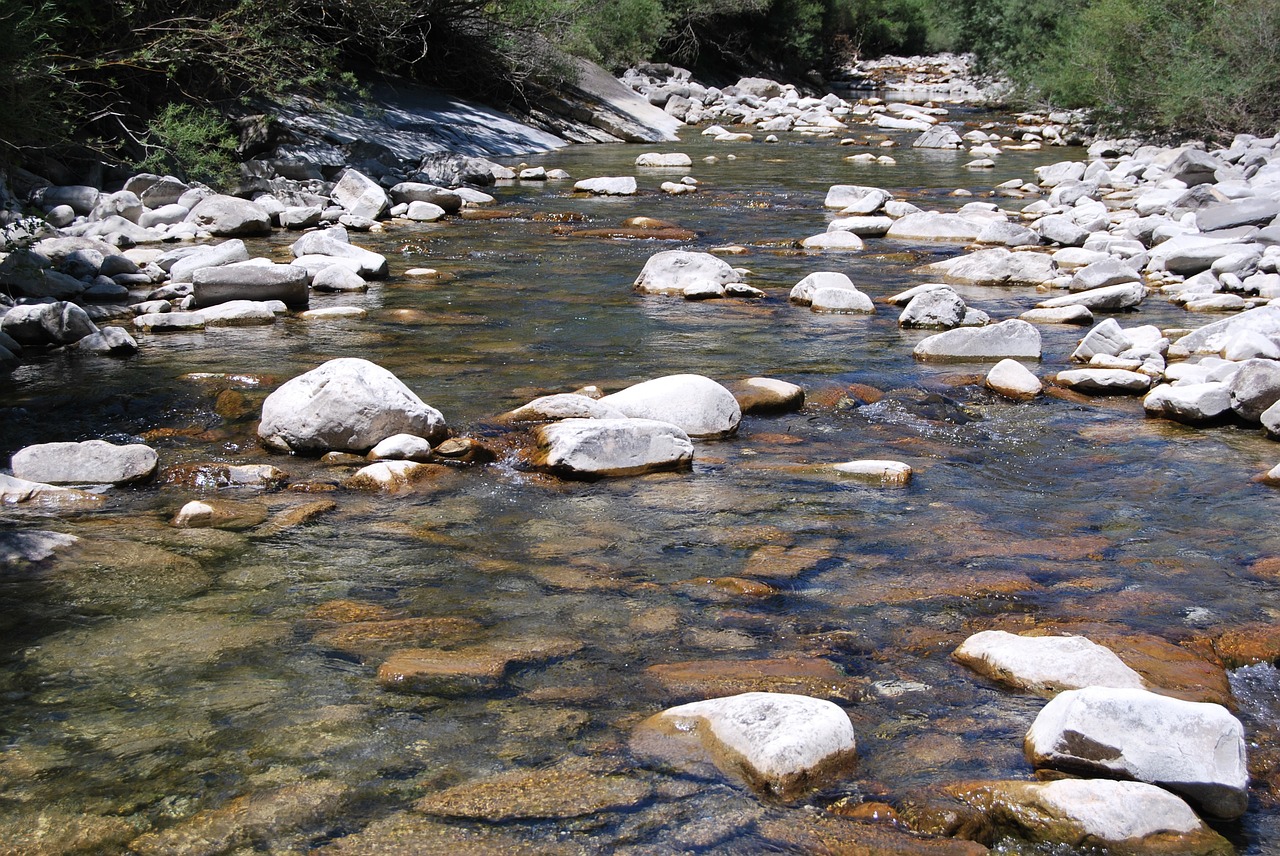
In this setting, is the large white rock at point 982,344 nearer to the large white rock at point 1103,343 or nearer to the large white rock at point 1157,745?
the large white rock at point 1103,343

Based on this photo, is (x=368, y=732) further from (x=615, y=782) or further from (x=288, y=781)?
(x=615, y=782)

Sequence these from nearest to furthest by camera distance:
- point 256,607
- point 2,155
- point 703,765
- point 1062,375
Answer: point 703,765 < point 256,607 < point 1062,375 < point 2,155

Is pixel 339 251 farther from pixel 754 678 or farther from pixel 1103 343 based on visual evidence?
pixel 754 678

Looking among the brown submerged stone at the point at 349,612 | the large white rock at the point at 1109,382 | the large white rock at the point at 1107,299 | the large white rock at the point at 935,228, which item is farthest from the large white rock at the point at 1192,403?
the large white rock at the point at 935,228

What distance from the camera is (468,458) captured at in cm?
539

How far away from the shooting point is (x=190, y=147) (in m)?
11.9

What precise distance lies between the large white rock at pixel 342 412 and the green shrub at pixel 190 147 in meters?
6.84

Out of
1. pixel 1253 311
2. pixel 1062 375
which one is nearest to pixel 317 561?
pixel 1062 375

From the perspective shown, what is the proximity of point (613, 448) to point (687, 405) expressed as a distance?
0.71 meters

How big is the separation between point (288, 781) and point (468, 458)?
2.75m

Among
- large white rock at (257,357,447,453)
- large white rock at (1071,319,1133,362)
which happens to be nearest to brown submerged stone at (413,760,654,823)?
large white rock at (257,357,447,453)

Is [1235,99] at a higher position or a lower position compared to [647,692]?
higher

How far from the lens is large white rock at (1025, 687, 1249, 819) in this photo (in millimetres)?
2686

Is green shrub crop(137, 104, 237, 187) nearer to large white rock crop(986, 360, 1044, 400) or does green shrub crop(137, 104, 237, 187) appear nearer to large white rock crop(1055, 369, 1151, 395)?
large white rock crop(986, 360, 1044, 400)
